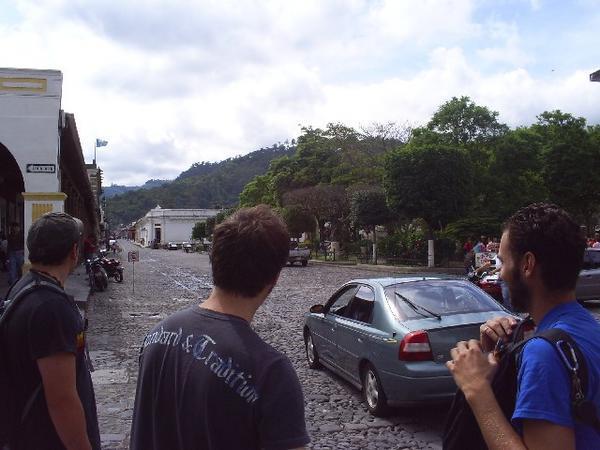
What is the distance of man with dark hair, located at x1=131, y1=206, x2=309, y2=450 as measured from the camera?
5.62ft

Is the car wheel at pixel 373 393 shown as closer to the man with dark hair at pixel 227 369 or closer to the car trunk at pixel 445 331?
the car trunk at pixel 445 331

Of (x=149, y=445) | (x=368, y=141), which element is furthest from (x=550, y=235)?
(x=368, y=141)

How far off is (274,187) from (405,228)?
18.1 metres

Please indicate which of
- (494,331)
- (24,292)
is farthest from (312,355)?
(494,331)

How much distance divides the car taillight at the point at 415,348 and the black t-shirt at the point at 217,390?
4.03m

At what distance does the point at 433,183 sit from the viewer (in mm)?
29672

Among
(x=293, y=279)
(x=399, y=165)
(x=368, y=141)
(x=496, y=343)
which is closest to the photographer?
(x=496, y=343)

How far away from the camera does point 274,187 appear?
5481cm

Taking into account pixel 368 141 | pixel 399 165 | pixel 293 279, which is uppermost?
pixel 368 141

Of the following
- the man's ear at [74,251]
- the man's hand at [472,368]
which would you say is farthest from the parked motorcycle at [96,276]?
the man's hand at [472,368]

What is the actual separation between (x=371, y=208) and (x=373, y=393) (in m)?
30.7

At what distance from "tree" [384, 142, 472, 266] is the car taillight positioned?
973 inches

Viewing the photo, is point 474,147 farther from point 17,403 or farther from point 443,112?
point 17,403

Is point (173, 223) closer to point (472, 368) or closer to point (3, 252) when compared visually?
point (3, 252)
